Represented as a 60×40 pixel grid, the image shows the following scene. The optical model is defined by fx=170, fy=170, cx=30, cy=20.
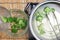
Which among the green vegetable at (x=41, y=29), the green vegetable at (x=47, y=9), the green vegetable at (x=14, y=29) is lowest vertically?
the green vegetable at (x=14, y=29)

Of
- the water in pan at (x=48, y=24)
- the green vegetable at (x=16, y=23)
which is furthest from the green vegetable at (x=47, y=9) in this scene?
the green vegetable at (x=16, y=23)

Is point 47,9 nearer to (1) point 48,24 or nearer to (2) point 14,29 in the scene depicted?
(1) point 48,24

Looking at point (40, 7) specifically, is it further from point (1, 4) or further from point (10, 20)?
point (1, 4)

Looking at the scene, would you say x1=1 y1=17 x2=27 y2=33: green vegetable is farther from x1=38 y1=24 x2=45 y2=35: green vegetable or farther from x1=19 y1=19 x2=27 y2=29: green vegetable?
x1=38 y1=24 x2=45 y2=35: green vegetable

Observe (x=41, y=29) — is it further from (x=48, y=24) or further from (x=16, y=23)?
(x=16, y=23)

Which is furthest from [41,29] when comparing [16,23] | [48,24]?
[16,23]

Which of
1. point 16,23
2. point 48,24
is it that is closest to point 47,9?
point 48,24

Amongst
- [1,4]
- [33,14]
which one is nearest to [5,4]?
[1,4]

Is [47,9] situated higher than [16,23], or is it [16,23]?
[47,9]

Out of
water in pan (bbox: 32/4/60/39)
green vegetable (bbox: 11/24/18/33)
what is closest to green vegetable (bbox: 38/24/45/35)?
water in pan (bbox: 32/4/60/39)

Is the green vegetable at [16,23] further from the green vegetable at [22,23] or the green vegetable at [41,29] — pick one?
the green vegetable at [41,29]

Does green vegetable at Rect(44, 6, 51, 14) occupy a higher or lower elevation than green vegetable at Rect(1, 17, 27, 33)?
higher

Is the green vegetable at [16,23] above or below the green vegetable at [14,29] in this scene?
above
